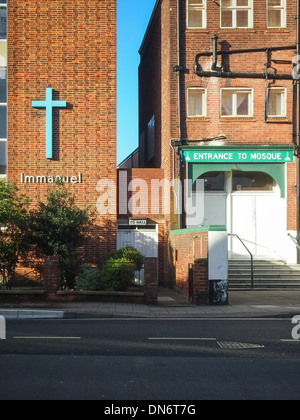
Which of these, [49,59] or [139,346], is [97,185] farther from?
[139,346]

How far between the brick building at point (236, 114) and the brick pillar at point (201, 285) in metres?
4.89

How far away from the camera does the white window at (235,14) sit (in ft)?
67.8

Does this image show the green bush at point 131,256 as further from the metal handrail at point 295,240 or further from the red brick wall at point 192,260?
the metal handrail at point 295,240

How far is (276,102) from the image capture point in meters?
20.7

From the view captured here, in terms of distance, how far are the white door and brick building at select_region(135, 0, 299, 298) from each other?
712 mm

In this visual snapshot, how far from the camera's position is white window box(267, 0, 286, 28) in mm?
20719

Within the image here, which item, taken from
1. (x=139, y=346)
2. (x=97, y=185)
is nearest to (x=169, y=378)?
(x=139, y=346)

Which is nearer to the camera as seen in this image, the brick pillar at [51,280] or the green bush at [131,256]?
the brick pillar at [51,280]

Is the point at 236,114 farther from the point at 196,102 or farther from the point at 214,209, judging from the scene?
the point at 214,209

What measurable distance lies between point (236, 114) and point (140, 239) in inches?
239

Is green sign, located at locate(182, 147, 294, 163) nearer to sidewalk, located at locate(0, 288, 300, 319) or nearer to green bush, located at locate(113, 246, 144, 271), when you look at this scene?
green bush, located at locate(113, 246, 144, 271)

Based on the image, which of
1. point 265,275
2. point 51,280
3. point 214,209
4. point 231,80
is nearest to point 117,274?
point 51,280

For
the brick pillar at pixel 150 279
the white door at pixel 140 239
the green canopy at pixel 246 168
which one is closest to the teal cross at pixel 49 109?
the white door at pixel 140 239
